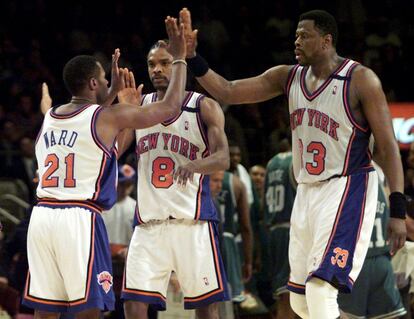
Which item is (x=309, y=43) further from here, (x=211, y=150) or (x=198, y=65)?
(x=211, y=150)

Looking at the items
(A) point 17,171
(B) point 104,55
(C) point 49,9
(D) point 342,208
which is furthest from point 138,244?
(C) point 49,9

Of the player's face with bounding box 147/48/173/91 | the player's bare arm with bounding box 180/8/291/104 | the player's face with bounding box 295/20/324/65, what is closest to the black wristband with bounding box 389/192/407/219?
the player's face with bounding box 295/20/324/65

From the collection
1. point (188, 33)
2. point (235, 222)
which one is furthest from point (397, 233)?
point (235, 222)

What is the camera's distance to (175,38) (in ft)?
22.1

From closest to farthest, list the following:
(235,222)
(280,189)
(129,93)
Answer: (129,93), (280,189), (235,222)

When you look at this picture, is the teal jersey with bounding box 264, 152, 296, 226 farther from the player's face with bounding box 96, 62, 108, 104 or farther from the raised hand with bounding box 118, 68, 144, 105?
the player's face with bounding box 96, 62, 108, 104

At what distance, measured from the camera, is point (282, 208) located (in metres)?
10.5

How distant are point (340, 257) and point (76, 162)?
6.08 ft

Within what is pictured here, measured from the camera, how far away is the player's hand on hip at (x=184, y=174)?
6.78m

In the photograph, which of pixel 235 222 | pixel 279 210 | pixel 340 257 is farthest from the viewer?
pixel 235 222

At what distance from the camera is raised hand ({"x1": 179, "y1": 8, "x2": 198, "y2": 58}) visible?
6.77m

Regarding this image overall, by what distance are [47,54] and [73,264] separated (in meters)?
9.26

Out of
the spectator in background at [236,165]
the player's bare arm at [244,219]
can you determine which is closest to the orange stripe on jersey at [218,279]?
the player's bare arm at [244,219]

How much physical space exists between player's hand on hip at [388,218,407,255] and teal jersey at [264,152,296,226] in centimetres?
398
